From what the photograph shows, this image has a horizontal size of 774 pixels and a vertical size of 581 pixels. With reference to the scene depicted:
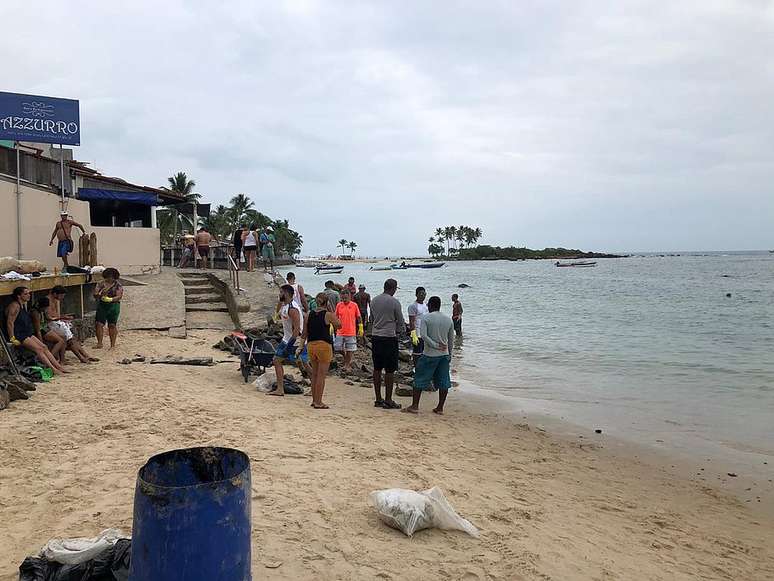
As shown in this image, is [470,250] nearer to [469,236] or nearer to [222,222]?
[469,236]

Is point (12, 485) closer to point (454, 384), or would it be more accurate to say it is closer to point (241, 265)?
point (454, 384)

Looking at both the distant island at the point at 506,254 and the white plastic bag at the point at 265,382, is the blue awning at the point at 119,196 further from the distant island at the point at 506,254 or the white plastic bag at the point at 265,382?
the distant island at the point at 506,254

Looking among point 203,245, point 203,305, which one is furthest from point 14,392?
point 203,245

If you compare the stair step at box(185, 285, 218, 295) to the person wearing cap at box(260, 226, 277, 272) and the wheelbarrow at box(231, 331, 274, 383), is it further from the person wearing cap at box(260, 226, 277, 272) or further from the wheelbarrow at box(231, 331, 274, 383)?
the wheelbarrow at box(231, 331, 274, 383)

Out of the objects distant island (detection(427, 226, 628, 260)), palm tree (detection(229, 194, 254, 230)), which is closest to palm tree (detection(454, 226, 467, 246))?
distant island (detection(427, 226, 628, 260))

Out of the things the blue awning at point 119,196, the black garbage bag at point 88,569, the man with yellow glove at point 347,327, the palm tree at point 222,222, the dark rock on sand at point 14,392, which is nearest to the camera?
the black garbage bag at point 88,569

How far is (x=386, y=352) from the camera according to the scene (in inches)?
333

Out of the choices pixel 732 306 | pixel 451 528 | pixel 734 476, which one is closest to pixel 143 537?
pixel 451 528

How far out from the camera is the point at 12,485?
439 cm

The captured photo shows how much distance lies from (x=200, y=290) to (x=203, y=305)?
3.36 feet

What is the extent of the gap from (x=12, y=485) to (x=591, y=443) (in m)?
6.81

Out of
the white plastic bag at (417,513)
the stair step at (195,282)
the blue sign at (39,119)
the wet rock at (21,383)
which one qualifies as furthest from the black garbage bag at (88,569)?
the stair step at (195,282)

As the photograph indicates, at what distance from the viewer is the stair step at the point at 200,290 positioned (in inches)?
622

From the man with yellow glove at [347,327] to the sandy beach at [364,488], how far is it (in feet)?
9.99
